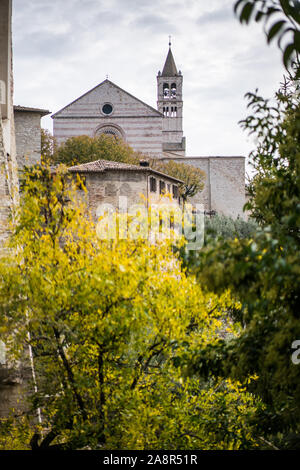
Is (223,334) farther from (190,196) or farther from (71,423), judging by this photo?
(190,196)

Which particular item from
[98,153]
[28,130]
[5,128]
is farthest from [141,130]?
Result: [5,128]

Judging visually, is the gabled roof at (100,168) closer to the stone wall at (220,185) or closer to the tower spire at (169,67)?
the stone wall at (220,185)

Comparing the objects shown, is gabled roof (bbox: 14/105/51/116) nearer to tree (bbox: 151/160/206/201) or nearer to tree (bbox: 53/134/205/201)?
tree (bbox: 53/134/205/201)

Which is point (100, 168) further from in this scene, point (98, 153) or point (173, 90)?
point (173, 90)

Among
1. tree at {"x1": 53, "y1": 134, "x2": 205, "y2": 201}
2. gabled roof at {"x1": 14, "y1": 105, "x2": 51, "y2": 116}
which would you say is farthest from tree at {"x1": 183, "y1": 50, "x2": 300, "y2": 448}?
tree at {"x1": 53, "y1": 134, "x2": 205, "y2": 201}

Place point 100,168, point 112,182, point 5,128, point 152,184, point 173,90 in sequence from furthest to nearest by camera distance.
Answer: point 173,90
point 152,184
point 112,182
point 100,168
point 5,128

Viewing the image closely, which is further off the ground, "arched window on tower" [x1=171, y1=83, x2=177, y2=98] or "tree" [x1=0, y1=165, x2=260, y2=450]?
"arched window on tower" [x1=171, y1=83, x2=177, y2=98]

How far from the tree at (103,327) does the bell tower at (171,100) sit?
235 feet

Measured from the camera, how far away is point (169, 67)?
3123 inches

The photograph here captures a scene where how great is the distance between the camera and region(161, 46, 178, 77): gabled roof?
78.4m

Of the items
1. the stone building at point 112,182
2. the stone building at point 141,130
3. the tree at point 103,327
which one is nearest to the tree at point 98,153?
the stone building at point 141,130

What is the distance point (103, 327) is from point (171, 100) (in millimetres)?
77113

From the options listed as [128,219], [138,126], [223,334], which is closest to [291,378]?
[128,219]

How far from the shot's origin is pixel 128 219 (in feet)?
25.4
